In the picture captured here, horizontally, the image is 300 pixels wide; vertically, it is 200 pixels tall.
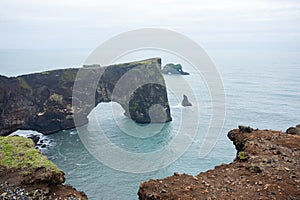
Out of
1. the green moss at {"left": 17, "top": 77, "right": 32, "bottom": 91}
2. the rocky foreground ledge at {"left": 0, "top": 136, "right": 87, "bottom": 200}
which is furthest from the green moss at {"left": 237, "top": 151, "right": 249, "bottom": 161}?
the green moss at {"left": 17, "top": 77, "right": 32, "bottom": 91}

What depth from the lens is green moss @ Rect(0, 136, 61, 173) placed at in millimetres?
17641

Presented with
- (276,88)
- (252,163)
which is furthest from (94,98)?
(276,88)

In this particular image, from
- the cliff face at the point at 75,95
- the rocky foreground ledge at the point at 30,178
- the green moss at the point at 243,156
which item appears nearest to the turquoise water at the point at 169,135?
the cliff face at the point at 75,95

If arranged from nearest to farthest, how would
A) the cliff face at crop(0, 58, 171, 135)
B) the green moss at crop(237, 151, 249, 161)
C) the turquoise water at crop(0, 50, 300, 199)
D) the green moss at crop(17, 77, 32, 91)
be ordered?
the green moss at crop(237, 151, 249, 161)
the turquoise water at crop(0, 50, 300, 199)
the cliff face at crop(0, 58, 171, 135)
the green moss at crop(17, 77, 32, 91)

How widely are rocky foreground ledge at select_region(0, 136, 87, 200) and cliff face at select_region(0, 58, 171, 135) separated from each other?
3606 centimetres

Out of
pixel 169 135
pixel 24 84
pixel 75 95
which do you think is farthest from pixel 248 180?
pixel 75 95

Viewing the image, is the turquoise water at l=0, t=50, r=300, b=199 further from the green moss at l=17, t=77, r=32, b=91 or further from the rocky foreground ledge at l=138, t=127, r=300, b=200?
the rocky foreground ledge at l=138, t=127, r=300, b=200

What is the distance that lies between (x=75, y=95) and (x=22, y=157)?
45.1 m

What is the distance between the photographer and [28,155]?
19.0 m

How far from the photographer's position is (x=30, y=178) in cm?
1658

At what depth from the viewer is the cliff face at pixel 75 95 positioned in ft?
175

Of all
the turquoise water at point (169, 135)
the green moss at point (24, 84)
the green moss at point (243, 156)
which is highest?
the green moss at point (24, 84)

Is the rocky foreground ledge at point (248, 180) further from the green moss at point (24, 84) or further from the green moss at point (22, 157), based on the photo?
the green moss at point (24, 84)

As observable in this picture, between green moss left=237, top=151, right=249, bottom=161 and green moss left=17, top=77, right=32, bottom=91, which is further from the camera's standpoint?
green moss left=17, top=77, right=32, bottom=91
